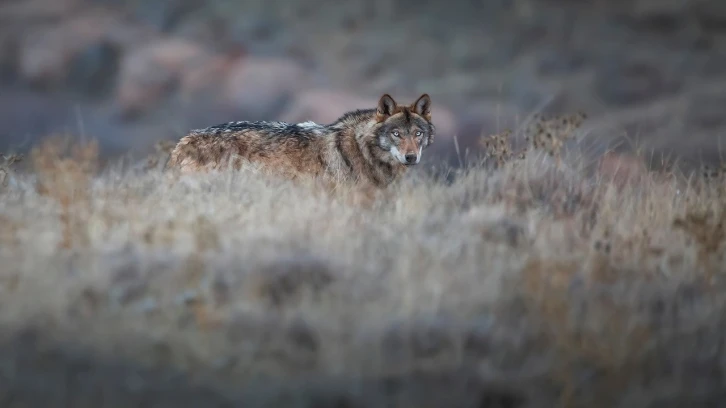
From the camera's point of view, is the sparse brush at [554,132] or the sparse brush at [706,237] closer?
the sparse brush at [706,237]

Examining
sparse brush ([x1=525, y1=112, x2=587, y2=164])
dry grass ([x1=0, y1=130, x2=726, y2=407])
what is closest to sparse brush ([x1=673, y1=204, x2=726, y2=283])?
dry grass ([x1=0, y1=130, x2=726, y2=407])

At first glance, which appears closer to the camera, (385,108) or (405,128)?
(405,128)

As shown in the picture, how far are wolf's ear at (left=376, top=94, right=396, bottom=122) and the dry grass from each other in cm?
272

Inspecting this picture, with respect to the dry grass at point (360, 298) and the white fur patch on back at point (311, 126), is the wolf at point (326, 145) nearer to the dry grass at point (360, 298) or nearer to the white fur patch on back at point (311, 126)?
the white fur patch on back at point (311, 126)

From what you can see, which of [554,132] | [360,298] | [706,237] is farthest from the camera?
[554,132]

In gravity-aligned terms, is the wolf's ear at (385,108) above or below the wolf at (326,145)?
above

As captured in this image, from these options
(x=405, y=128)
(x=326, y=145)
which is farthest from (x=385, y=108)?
(x=326, y=145)

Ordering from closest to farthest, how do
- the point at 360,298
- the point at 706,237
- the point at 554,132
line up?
the point at 360,298 → the point at 706,237 → the point at 554,132

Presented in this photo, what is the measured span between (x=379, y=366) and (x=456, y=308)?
0.98 m

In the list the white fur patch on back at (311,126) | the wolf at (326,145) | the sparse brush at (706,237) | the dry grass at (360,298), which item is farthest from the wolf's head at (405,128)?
the sparse brush at (706,237)

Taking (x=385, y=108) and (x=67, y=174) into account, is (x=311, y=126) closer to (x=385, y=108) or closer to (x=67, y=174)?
(x=385, y=108)

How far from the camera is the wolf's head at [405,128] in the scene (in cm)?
1156

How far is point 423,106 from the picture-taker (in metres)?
12.1

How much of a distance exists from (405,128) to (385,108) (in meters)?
0.44
